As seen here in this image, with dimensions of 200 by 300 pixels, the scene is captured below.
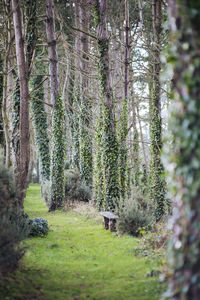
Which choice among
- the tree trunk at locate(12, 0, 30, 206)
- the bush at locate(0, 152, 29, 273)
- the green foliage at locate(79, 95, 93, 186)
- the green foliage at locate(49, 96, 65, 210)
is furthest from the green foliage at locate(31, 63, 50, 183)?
the bush at locate(0, 152, 29, 273)

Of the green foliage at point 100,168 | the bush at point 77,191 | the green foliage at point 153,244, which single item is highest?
the green foliage at point 100,168

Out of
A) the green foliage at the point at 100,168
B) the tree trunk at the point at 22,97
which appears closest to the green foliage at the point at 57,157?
the green foliage at the point at 100,168

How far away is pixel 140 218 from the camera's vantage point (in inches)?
317

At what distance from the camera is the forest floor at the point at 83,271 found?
429 cm

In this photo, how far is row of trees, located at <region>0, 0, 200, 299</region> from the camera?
299cm

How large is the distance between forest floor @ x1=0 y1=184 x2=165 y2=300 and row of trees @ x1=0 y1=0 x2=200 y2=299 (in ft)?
5.18

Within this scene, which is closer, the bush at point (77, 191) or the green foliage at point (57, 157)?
the green foliage at point (57, 157)

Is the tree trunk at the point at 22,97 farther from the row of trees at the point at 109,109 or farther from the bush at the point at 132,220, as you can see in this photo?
the bush at the point at 132,220

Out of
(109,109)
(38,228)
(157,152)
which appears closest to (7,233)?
(38,228)

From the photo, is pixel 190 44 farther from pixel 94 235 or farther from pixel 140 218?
pixel 94 235

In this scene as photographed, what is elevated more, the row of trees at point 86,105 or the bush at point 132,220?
the row of trees at point 86,105

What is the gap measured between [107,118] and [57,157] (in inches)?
155

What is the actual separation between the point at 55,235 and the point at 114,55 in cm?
1336

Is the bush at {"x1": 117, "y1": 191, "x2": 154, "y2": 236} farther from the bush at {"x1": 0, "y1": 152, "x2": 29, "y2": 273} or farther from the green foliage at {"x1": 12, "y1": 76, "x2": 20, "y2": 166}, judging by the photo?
the green foliage at {"x1": 12, "y1": 76, "x2": 20, "y2": 166}
